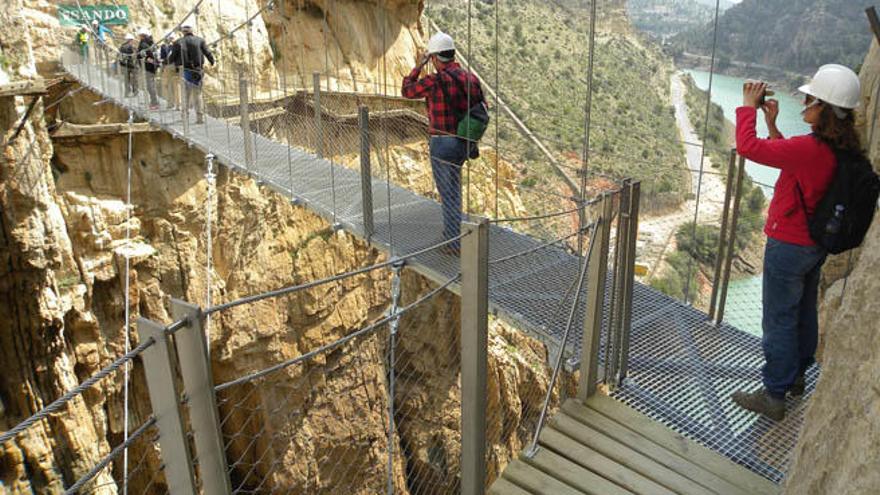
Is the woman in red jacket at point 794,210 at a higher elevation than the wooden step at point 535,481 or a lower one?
higher

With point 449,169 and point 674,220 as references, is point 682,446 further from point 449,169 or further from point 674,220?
point 674,220

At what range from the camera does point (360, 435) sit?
725cm

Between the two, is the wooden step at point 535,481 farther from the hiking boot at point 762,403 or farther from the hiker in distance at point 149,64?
the hiker in distance at point 149,64

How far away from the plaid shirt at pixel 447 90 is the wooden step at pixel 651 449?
1.45 metres

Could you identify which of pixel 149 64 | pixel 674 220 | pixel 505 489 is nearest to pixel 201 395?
pixel 505 489

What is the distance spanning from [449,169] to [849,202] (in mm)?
1685

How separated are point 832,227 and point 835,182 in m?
0.13

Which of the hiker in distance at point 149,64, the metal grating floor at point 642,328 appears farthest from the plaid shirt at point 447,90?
the hiker in distance at point 149,64

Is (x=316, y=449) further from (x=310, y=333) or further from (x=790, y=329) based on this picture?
(x=790, y=329)

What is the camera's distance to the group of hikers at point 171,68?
5926 millimetres

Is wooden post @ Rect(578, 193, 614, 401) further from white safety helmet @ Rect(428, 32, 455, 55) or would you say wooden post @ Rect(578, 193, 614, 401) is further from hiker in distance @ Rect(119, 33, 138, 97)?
hiker in distance @ Rect(119, 33, 138, 97)

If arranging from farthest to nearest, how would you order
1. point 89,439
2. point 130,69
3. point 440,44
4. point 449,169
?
point 130,69, point 89,439, point 449,169, point 440,44

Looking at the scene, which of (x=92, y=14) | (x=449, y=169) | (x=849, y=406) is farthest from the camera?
(x=92, y=14)

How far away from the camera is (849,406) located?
1225 mm
